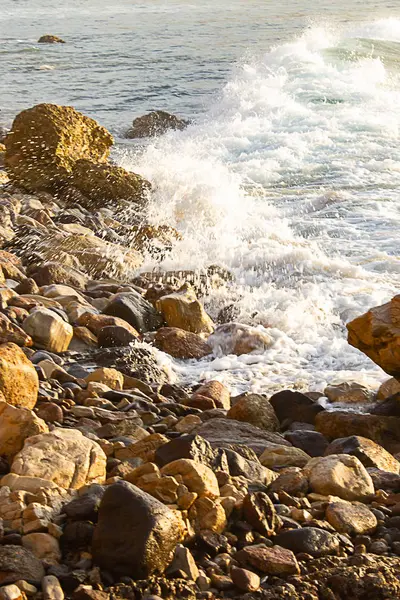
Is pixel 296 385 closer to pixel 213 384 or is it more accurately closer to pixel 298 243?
pixel 213 384

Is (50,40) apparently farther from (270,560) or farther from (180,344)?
(270,560)

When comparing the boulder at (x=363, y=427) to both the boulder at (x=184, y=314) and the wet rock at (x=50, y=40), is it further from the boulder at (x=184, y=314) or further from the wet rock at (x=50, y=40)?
the wet rock at (x=50, y=40)

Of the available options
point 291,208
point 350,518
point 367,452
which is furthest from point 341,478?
point 291,208

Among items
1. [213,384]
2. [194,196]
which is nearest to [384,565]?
[213,384]

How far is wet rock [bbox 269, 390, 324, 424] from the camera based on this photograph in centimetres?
516

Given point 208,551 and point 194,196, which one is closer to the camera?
point 208,551

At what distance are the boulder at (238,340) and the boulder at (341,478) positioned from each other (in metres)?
2.55

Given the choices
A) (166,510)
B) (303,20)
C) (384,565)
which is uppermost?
(166,510)

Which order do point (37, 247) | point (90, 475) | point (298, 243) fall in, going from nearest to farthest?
point (90, 475), point (37, 247), point (298, 243)

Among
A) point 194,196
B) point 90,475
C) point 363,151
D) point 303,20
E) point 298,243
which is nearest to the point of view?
point 90,475

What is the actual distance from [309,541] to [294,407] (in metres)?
2.11

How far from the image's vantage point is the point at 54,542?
2879 mm

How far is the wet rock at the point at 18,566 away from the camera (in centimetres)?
264

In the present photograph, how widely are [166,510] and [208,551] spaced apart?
27 centimetres
